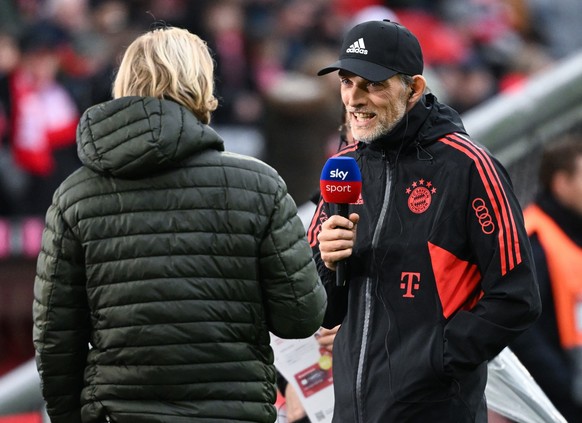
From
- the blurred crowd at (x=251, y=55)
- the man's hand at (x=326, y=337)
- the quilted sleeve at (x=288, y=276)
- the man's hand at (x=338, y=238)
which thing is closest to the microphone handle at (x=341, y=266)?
the man's hand at (x=338, y=238)

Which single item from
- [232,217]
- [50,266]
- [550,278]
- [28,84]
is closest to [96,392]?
[50,266]

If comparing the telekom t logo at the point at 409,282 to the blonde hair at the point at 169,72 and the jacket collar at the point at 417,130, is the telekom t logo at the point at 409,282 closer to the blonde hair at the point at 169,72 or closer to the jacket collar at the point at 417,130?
the jacket collar at the point at 417,130

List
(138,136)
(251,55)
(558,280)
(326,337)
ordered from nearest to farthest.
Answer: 1. (138,136)
2. (326,337)
3. (558,280)
4. (251,55)

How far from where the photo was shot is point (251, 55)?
12.2 meters

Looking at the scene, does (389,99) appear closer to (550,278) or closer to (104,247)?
(104,247)

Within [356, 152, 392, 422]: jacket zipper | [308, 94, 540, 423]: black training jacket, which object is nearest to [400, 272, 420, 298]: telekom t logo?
[308, 94, 540, 423]: black training jacket

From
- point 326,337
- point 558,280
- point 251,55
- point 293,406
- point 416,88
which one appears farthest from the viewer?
point 251,55

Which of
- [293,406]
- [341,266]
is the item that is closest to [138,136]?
[341,266]

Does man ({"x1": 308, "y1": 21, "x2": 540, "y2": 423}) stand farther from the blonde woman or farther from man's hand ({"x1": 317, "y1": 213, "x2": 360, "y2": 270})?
the blonde woman

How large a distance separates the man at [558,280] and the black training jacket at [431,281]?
1.56 meters

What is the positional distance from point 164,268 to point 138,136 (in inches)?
14.6

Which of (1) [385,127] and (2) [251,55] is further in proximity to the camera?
(2) [251,55]

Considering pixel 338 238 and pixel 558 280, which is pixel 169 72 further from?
pixel 558 280

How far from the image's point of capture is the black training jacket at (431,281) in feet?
13.1
